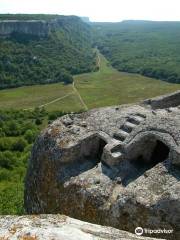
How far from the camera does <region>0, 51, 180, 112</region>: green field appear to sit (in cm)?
9469

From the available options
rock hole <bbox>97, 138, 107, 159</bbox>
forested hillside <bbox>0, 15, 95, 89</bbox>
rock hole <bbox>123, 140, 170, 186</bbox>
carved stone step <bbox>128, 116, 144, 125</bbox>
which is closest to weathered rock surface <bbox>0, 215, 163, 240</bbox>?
rock hole <bbox>123, 140, 170, 186</bbox>

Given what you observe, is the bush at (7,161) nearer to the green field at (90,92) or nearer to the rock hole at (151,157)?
the green field at (90,92)

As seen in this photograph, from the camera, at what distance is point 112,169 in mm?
13289

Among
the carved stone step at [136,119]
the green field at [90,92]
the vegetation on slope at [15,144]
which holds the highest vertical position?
the carved stone step at [136,119]

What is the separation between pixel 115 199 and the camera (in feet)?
39.8

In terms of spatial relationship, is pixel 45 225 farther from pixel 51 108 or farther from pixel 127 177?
pixel 51 108

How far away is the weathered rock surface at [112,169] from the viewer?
1161cm

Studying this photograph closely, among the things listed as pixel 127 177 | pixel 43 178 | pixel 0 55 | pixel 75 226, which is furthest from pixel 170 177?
pixel 0 55

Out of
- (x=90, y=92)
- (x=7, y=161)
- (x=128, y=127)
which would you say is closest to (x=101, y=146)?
(x=128, y=127)

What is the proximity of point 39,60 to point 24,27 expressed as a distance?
13511 millimetres

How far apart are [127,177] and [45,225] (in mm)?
6432

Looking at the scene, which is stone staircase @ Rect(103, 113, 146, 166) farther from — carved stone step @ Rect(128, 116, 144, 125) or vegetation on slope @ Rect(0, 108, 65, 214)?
vegetation on slope @ Rect(0, 108, 65, 214)

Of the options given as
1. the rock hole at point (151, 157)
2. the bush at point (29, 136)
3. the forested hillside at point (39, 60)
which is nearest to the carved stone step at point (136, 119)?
the rock hole at point (151, 157)

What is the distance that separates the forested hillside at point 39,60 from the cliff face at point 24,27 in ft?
4.55
